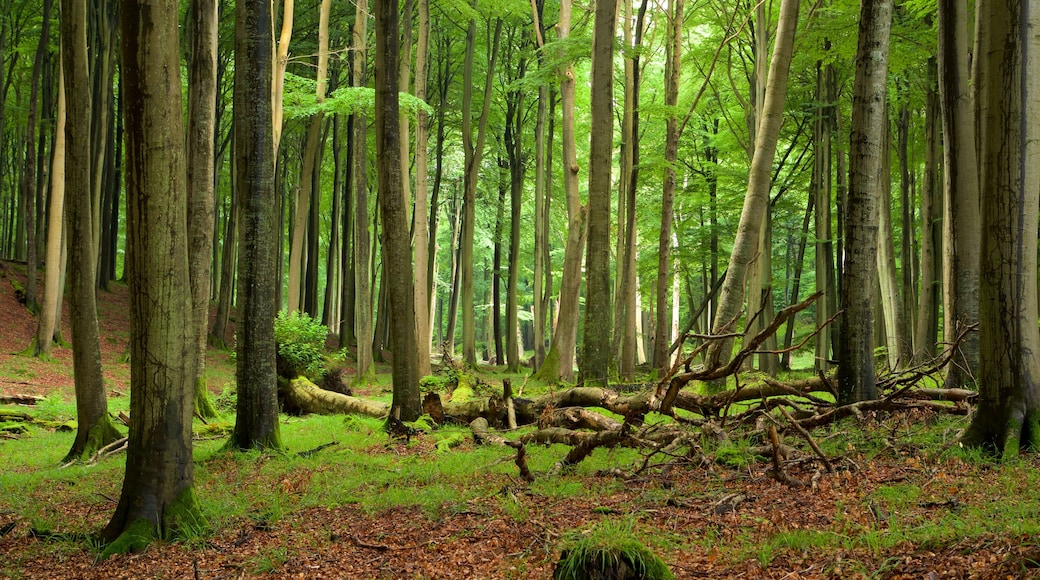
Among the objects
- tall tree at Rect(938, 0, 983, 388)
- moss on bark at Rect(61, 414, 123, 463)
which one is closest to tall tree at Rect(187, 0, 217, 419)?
moss on bark at Rect(61, 414, 123, 463)

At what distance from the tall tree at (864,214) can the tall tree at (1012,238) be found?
1.47m

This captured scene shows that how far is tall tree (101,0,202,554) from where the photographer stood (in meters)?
5.09

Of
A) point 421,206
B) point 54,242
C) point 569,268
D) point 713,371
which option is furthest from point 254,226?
point 54,242

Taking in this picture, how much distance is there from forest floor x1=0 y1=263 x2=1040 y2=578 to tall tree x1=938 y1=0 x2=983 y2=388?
52.8 inches

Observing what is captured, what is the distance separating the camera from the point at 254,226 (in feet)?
28.2

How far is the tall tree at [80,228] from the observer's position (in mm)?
8188

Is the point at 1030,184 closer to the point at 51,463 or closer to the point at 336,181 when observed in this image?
the point at 51,463

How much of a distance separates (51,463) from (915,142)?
23.0 metres

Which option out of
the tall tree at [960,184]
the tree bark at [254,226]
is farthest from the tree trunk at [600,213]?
the tree bark at [254,226]

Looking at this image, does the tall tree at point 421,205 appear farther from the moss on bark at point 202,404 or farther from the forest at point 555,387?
the moss on bark at point 202,404

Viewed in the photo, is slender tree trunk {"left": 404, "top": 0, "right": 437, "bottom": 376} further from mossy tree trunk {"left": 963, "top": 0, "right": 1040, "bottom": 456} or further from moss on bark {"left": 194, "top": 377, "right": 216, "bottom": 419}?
mossy tree trunk {"left": 963, "top": 0, "right": 1040, "bottom": 456}

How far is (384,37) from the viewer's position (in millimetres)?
9906

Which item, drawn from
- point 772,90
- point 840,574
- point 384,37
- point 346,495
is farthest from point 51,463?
point 772,90

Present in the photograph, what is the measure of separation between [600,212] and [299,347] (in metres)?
6.66
